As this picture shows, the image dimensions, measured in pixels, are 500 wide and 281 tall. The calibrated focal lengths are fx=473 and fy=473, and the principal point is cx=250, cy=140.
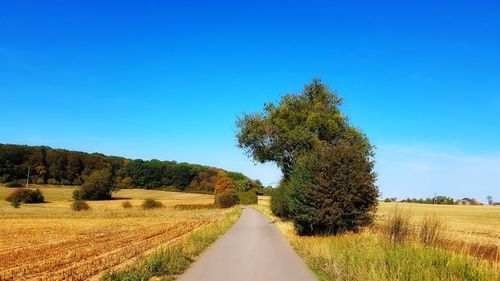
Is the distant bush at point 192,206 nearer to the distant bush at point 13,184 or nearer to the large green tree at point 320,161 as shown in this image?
the distant bush at point 13,184

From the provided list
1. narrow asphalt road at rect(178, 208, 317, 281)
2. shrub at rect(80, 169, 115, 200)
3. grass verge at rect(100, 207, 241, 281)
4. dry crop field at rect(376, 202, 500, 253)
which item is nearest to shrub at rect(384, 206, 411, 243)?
dry crop field at rect(376, 202, 500, 253)

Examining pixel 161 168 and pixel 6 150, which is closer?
pixel 6 150

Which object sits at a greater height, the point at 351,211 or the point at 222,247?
the point at 351,211

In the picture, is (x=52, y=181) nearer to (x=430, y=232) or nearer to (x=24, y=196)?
(x=24, y=196)

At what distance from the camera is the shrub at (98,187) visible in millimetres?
107438

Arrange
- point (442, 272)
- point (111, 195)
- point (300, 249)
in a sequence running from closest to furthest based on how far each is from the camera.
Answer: point (442, 272), point (300, 249), point (111, 195)

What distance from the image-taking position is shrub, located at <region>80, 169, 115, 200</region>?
352 feet

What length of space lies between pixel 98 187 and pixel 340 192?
93.8m

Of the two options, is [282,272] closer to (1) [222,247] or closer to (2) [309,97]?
(1) [222,247]

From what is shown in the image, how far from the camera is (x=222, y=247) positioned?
21.9 m

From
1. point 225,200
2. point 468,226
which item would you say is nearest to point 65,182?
point 225,200

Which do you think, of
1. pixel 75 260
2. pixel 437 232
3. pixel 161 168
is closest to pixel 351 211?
pixel 437 232

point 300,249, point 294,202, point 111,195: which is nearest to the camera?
Answer: point 300,249

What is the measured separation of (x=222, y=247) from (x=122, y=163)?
143462 mm
